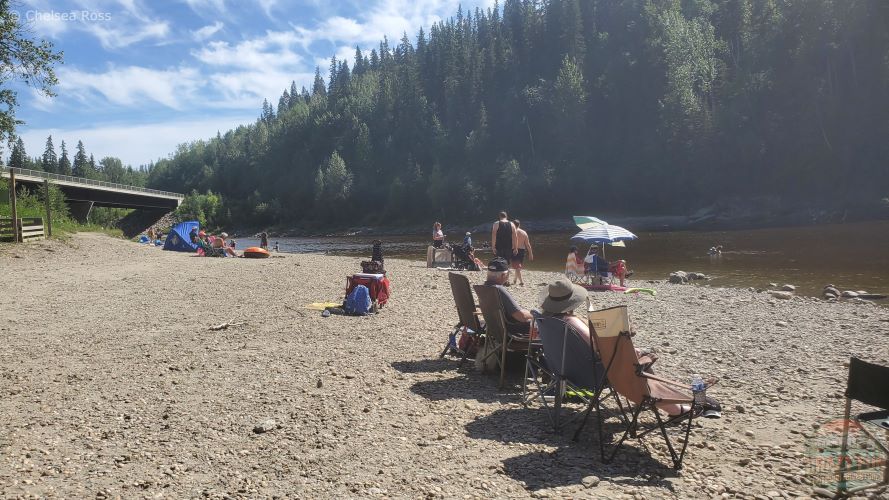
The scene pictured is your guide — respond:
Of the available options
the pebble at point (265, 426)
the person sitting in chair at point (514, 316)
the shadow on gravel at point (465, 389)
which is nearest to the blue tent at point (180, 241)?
the shadow on gravel at point (465, 389)

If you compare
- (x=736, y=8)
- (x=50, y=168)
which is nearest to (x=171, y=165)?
(x=50, y=168)

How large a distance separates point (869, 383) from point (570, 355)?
2.38 metres

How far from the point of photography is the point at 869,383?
3.91 meters

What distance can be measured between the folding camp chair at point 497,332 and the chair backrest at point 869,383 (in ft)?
11.5

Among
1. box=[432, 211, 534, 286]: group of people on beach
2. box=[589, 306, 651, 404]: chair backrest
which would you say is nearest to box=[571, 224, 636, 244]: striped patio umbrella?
box=[432, 211, 534, 286]: group of people on beach

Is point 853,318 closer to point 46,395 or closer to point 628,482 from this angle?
point 628,482

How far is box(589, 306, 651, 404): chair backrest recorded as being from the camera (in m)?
4.82

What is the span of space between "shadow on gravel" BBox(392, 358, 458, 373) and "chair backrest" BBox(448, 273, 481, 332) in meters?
0.53

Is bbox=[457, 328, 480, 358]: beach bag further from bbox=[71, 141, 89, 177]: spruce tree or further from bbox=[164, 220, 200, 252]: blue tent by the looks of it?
bbox=[71, 141, 89, 177]: spruce tree

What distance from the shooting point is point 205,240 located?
34.5m

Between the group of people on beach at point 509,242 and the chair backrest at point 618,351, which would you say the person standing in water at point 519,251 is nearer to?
the group of people on beach at point 509,242

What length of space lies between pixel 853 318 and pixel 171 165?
19671 cm

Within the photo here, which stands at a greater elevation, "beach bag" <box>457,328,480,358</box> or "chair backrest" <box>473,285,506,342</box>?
"chair backrest" <box>473,285,506,342</box>

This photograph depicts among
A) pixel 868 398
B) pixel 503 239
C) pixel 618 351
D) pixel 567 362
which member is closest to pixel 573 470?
pixel 618 351
